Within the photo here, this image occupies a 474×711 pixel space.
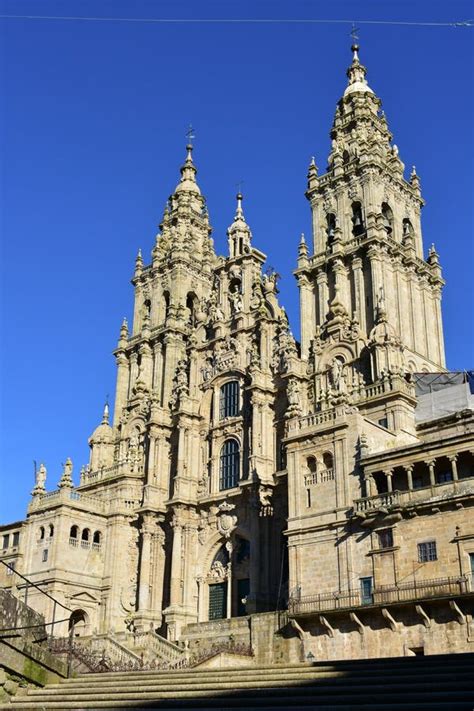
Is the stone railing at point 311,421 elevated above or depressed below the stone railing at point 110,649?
above

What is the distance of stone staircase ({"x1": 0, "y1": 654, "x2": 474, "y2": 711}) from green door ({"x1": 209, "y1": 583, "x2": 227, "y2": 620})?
88.7ft

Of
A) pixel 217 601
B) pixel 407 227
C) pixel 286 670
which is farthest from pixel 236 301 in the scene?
pixel 286 670

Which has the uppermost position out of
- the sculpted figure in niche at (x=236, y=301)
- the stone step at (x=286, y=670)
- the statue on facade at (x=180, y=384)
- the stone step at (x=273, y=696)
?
the sculpted figure in niche at (x=236, y=301)

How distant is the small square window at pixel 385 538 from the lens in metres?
37.9

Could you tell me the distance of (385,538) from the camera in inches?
1502

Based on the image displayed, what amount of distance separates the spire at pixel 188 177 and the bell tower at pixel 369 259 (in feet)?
58.9

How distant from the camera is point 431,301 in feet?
191

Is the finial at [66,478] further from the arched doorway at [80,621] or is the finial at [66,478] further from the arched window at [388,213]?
the arched window at [388,213]

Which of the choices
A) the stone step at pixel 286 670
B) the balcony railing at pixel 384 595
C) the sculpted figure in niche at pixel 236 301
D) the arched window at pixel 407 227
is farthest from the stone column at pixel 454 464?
the sculpted figure in niche at pixel 236 301

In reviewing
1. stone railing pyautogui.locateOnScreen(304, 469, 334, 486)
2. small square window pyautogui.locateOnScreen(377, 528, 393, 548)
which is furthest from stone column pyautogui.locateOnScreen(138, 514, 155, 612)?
small square window pyautogui.locateOnScreen(377, 528, 393, 548)

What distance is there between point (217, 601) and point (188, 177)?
1616 inches

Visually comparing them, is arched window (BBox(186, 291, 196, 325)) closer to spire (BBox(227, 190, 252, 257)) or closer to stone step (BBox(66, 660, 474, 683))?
spire (BBox(227, 190, 252, 257))

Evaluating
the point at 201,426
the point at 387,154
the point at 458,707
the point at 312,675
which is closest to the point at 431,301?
the point at 387,154

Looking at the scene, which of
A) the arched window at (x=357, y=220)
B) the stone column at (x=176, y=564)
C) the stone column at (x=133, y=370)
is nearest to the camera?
the stone column at (x=176, y=564)
